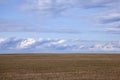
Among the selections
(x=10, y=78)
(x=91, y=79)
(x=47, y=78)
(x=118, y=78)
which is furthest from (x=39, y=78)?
(x=118, y=78)

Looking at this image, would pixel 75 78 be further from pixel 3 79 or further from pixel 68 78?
pixel 3 79

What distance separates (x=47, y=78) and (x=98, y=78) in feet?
19.0

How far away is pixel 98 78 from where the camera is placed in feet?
121

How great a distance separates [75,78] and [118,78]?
15.7 feet

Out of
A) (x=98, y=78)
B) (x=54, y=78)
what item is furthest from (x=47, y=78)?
(x=98, y=78)

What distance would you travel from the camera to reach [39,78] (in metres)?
36.9

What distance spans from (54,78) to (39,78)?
5.68ft

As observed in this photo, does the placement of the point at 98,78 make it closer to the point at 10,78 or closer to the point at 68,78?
the point at 68,78

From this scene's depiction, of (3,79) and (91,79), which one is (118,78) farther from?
(3,79)

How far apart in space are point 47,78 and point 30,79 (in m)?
1.98

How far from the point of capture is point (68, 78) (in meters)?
36.7

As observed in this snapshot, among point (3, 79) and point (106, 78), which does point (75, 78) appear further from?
point (3, 79)

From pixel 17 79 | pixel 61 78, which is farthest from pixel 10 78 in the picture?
pixel 61 78

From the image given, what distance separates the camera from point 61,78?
36.6 meters
